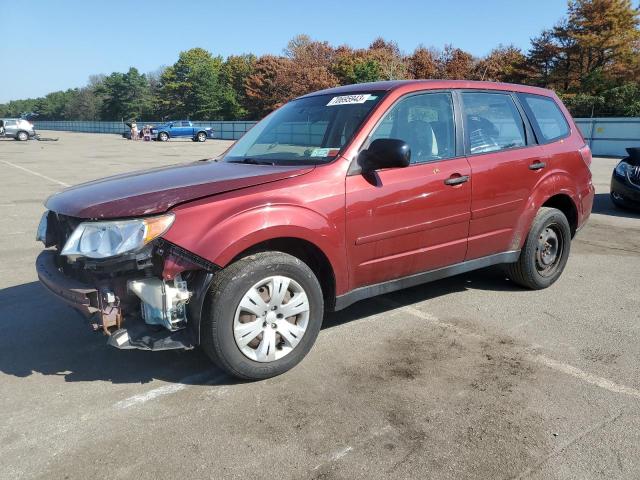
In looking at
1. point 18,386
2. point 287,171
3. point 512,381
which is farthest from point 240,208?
point 512,381

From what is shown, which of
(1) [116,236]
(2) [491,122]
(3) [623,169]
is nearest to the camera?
(1) [116,236]

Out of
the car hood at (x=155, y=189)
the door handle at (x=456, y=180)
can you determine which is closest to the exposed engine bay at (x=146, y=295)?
the car hood at (x=155, y=189)

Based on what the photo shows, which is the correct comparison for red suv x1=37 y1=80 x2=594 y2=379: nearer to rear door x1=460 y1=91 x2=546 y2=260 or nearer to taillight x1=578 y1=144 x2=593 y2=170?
rear door x1=460 y1=91 x2=546 y2=260

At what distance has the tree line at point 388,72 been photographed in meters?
39.3

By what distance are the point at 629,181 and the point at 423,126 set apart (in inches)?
277

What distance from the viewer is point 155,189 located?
123 inches

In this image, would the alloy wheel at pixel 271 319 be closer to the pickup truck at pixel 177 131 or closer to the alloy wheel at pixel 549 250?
the alloy wheel at pixel 549 250

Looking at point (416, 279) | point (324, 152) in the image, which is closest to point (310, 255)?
point (324, 152)

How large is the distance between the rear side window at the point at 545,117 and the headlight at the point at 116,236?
350cm

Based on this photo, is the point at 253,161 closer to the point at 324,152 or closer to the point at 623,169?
the point at 324,152

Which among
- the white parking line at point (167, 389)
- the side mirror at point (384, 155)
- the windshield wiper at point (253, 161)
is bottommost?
the white parking line at point (167, 389)

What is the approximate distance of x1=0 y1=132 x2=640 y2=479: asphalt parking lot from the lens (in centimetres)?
246

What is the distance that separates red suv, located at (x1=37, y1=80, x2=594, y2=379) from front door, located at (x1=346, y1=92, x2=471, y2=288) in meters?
0.01

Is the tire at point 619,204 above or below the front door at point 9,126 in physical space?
below
